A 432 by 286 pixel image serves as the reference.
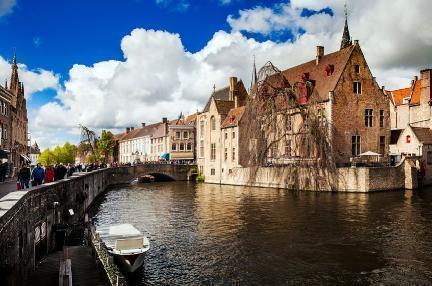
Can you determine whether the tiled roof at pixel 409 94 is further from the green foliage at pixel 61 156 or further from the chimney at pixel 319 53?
the green foliage at pixel 61 156

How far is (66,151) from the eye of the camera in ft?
395

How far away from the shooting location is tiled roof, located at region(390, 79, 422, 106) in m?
54.5

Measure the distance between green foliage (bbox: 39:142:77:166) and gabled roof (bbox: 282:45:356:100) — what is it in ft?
272

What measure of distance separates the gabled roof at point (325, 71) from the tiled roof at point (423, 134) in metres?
10.2

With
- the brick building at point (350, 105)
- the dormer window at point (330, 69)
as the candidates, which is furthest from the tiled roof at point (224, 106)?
the dormer window at point (330, 69)

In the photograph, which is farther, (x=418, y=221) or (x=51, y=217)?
(x=418, y=221)

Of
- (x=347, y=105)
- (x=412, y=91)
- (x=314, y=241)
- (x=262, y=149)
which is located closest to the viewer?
(x=314, y=241)

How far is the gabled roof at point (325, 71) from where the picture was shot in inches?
1745

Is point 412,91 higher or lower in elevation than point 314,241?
higher

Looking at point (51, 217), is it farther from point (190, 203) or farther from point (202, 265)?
point (190, 203)

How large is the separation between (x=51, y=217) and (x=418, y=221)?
19484 millimetres

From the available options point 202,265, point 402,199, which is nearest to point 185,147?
point 402,199

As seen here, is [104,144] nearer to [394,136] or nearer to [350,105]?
[350,105]

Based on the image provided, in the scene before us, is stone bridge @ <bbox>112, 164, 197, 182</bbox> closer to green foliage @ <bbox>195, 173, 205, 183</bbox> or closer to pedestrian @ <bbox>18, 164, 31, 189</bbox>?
green foliage @ <bbox>195, 173, 205, 183</bbox>
